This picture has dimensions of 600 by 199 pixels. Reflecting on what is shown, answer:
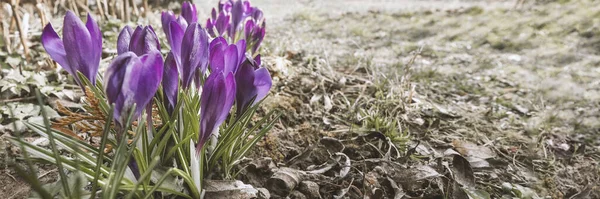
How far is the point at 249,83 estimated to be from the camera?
885mm

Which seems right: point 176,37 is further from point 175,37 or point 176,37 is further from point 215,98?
point 215,98

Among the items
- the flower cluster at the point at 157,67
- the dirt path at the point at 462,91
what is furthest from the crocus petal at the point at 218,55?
the dirt path at the point at 462,91

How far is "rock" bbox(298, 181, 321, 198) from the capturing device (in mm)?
1105

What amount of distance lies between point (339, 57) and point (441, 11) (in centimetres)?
249

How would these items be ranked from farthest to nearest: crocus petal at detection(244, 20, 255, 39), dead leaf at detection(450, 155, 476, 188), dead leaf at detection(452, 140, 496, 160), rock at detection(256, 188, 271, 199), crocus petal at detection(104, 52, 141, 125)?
crocus petal at detection(244, 20, 255, 39) < dead leaf at detection(452, 140, 496, 160) < dead leaf at detection(450, 155, 476, 188) < rock at detection(256, 188, 271, 199) < crocus petal at detection(104, 52, 141, 125)

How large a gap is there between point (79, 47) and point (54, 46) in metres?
0.08

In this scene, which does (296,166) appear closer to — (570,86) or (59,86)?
(59,86)

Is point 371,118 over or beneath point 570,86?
over

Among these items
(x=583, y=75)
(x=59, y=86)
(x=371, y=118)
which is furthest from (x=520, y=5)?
(x=59, y=86)

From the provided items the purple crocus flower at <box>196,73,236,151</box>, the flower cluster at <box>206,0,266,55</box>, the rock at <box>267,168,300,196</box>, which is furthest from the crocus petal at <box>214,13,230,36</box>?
the purple crocus flower at <box>196,73,236,151</box>

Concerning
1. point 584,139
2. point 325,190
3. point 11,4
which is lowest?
point 584,139

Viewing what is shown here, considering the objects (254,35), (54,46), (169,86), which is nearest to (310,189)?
(169,86)

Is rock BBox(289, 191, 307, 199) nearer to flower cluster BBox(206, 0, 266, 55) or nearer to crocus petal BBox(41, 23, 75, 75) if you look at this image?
crocus petal BBox(41, 23, 75, 75)

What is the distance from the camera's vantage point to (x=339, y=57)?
9.43 feet
